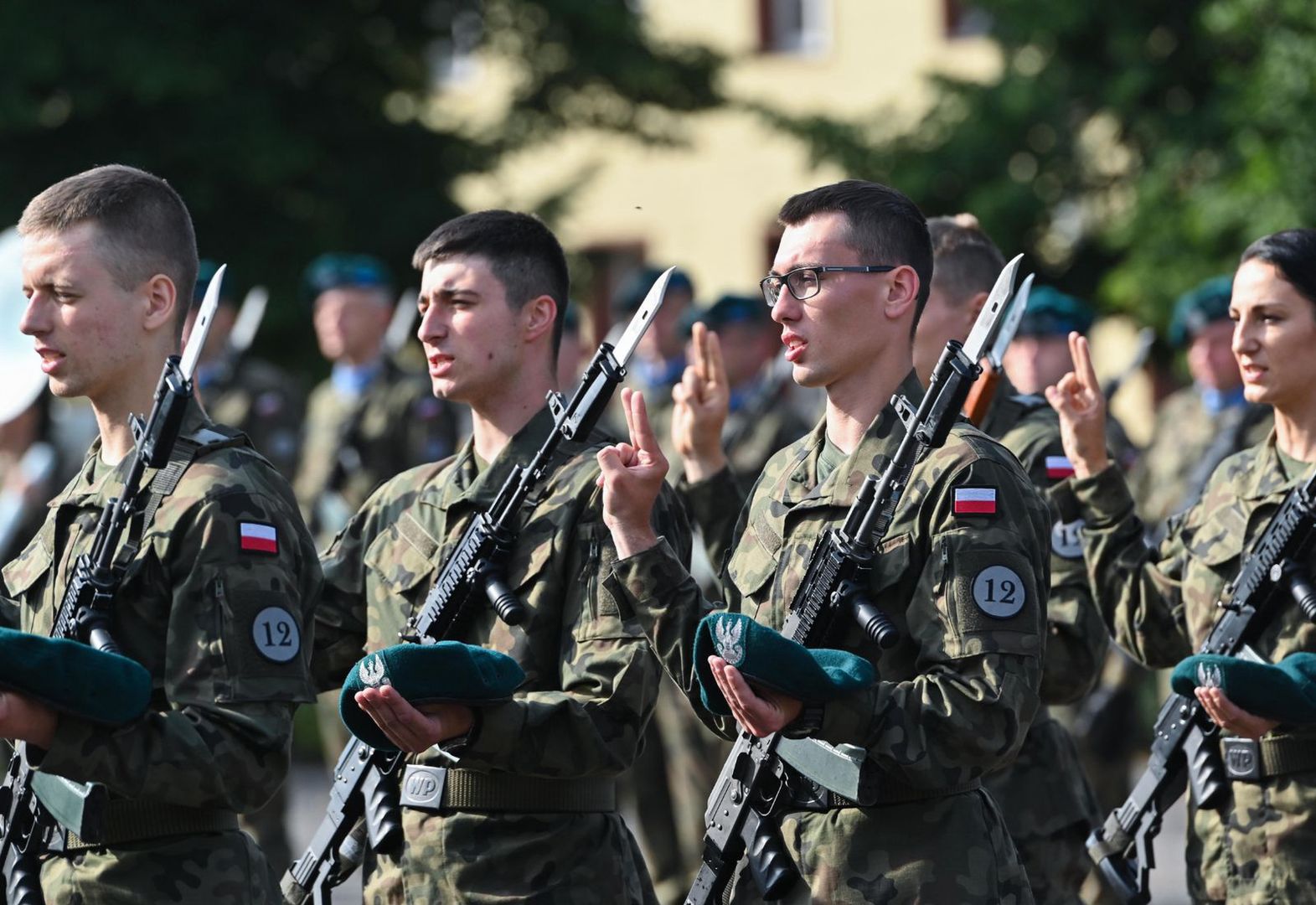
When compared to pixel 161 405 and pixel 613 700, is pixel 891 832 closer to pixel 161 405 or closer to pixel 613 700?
pixel 613 700

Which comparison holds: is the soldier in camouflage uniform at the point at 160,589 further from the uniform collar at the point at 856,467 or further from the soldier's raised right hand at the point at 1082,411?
the soldier's raised right hand at the point at 1082,411

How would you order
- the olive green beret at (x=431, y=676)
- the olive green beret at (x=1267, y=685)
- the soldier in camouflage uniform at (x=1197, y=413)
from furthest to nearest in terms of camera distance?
1. the soldier in camouflage uniform at (x=1197, y=413)
2. the olive green beret at (x=1267, y=685)
3. the olive green beret at (x=431, y=676)

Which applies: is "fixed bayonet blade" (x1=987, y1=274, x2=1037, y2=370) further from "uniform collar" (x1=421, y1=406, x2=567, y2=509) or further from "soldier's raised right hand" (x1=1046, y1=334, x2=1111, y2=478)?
"uniform collar" (x1=421, y1=406, x2=567, y2=509)

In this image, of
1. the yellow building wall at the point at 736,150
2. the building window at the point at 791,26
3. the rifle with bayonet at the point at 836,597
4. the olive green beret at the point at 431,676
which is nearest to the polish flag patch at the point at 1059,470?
the rifle with bayonet at the point at 836,597

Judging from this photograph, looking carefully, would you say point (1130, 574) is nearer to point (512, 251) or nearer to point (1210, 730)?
point (1210, 730)

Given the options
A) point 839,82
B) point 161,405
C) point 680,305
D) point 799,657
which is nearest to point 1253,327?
point 799,657

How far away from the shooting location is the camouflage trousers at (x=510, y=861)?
203 inches

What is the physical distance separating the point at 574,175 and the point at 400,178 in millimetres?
1213

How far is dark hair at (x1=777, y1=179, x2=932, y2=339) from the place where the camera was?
496 centimetres

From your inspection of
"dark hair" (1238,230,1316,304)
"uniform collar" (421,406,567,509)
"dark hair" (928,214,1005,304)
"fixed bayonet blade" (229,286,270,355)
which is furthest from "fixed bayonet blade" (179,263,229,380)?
"fixed bayonet blade" (229,286,270,355)

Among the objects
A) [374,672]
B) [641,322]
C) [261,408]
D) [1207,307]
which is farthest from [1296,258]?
[261,408]

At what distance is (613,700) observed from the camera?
5031 millimetres

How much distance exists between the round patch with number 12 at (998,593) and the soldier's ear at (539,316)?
1.60m

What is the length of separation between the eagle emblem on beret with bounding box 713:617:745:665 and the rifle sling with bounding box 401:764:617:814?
0.91 m
